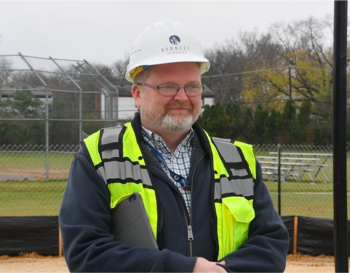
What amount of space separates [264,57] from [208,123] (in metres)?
13.3

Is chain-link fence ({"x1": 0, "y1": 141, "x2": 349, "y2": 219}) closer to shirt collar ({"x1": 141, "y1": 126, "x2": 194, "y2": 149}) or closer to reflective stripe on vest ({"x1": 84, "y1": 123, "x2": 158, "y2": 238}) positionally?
shirt collar ({"x1": 141, "y1": 126, "x2": 194, "y2": 149})

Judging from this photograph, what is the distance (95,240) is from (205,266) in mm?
462

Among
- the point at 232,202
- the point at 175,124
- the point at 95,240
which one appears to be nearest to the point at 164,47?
the point at 175,124

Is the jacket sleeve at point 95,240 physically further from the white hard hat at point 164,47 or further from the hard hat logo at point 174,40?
the hard hat logo at point 174,40

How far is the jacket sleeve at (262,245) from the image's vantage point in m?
2.29

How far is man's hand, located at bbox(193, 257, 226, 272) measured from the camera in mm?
2145

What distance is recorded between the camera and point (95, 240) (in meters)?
2.17

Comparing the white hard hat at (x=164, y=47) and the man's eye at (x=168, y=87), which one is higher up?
the white hard hat at (x=164, y=47)

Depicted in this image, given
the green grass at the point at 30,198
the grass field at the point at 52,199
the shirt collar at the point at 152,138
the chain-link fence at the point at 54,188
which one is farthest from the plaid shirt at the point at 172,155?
the grass field at the point at 52,199

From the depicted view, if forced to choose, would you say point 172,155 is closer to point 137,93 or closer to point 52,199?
point 137,93

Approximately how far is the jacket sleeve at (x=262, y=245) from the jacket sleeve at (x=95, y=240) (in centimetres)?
26

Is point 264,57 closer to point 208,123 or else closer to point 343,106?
point 208,123

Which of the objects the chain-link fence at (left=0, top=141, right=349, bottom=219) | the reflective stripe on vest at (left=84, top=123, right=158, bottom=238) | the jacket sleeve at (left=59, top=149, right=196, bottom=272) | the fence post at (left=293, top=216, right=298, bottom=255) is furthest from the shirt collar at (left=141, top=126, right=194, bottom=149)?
the chain-link fence at (left=0, top=141, right=349, bottom=219)

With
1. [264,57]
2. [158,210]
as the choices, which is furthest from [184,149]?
[264,57]
